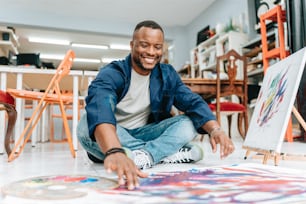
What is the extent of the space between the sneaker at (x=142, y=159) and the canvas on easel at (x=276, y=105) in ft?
1.72

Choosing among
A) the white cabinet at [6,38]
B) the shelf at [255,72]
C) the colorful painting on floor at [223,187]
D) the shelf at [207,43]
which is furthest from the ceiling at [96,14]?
the colorful painting on floor at [223,187]

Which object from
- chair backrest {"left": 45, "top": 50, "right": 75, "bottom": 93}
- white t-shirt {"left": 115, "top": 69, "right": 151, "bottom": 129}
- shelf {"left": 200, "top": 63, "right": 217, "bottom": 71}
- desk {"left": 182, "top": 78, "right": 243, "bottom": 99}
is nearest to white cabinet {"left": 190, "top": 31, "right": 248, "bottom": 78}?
shelf {"left": 200, "top": 63, "right": 217, "bottom": 71}

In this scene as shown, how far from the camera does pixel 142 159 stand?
129 cm

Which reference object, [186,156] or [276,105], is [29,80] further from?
[276,105]

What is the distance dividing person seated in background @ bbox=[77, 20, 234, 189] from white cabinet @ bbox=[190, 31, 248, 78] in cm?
315

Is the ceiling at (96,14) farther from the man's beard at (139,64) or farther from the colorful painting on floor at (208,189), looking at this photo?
the colorful painting on floor at (208,189)

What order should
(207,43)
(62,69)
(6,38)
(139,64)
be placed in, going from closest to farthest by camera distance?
(139,64)
(62,69)
(207,43)
(6,38)

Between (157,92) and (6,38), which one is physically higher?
(6,38)

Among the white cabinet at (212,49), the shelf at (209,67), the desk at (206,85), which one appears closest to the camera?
the desk at (206,85)

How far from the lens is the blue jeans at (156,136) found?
4.47ft

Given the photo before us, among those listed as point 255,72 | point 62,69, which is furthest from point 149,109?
point 255,72

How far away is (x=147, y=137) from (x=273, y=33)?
2791 mm

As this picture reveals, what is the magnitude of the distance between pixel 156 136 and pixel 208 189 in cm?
72

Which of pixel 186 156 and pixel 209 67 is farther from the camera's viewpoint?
pixel 209 67
